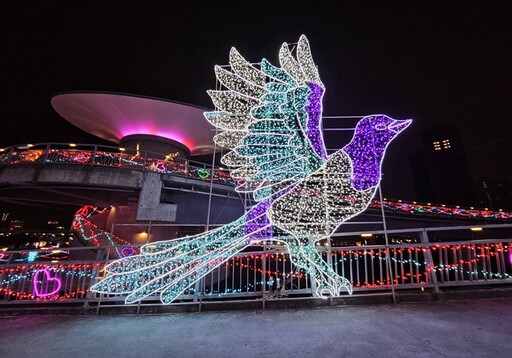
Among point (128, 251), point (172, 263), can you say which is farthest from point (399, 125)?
point (128, 251)

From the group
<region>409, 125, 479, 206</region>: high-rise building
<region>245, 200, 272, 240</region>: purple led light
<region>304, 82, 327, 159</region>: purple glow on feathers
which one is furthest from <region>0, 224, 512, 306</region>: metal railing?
<region>409, 125, 479, 206</region>: high-rise building

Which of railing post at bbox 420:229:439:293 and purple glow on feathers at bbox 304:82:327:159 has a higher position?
purple glow on feathers at bbox 304:82:327:159

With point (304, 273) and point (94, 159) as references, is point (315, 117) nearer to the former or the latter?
point (304, 273)

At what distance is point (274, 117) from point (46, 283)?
688cm

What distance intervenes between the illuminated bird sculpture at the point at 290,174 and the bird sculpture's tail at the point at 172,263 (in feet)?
0.06

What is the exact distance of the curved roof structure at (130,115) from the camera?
2017cm

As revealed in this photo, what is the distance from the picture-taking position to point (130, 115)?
2125 cm

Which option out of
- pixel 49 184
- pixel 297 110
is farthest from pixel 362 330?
pixel 49 184

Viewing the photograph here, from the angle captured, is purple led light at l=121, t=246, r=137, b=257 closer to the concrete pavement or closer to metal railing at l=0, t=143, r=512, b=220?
the concrete pavement

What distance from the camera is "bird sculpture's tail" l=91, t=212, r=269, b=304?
514 centimetres

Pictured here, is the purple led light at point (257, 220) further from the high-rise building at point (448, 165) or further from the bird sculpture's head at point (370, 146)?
the high-rise building at point (448, 165)

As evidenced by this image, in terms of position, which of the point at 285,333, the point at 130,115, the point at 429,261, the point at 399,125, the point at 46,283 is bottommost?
the point at 285,333

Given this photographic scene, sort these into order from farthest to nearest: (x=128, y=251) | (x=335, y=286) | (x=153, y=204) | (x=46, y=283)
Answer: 1. (x=153, y=204)
2. (x=128, y=251)
3. (x=46, y=283)
4. (x=335, y=286)

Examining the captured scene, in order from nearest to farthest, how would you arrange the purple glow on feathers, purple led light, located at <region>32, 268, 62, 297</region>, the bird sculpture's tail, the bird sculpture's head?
the bird sculpture's tail, the purple glow on feathers, the bird sculpture's head, purple led light, located at <region>32, 268, 62, 297</region>
